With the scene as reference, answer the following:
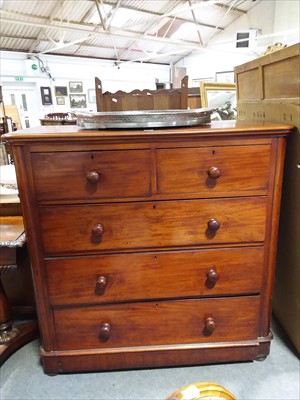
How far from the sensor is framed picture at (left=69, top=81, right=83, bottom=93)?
351 inches

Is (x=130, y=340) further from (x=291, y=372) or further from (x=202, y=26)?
(x=202, y=26)

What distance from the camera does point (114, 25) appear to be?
23.8 feet

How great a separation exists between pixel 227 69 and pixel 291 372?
341 inches

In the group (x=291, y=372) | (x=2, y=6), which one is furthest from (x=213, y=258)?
(x=2, y=6)

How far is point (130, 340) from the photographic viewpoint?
1.25 m

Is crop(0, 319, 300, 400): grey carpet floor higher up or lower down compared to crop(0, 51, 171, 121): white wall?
lower down

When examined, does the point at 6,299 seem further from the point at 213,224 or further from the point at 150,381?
the point at 213,224

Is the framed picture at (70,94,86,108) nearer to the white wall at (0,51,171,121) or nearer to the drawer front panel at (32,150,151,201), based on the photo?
the white wall at (0,51,171,121)

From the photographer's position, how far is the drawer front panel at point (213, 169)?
1052 millimetres

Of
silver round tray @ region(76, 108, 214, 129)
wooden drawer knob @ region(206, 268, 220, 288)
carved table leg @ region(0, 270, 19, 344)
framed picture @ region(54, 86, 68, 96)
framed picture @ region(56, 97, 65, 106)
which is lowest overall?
carved table leg @ region(0, 270, 19, 344)

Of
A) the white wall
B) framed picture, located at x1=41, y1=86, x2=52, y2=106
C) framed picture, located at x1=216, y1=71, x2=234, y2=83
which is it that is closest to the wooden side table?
the white wall

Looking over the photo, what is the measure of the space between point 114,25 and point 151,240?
24.8 feet

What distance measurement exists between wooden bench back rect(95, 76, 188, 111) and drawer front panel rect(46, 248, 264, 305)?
2.35 ft

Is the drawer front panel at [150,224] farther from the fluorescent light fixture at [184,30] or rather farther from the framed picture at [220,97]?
the fluorescent light fixture at [184,30]
